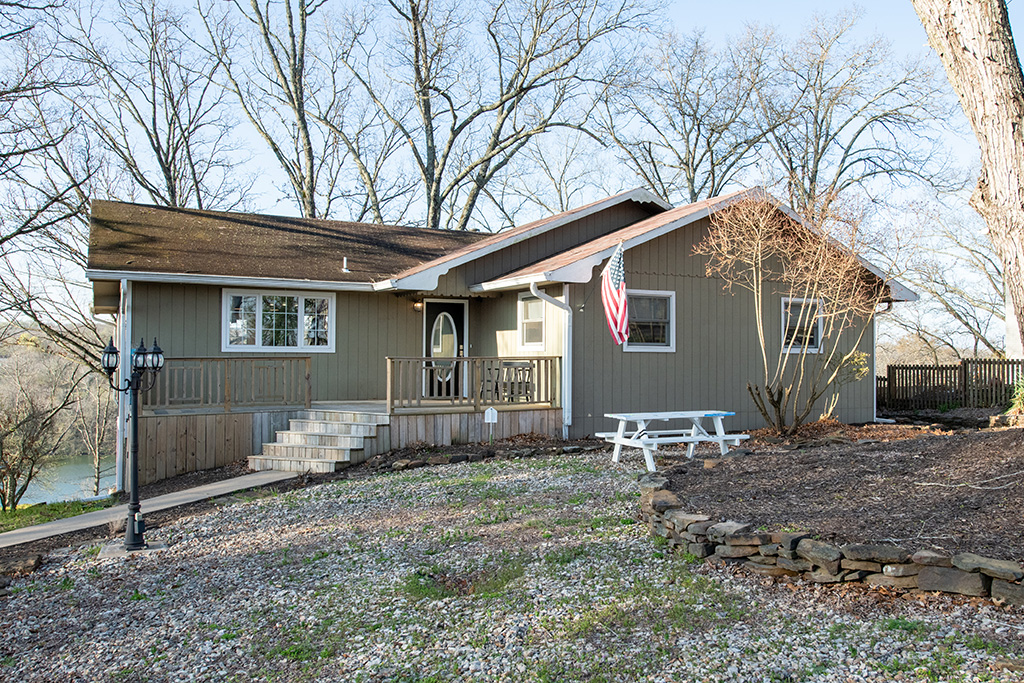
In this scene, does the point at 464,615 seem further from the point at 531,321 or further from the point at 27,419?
the point at 27,419

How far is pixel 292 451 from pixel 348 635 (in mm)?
6632

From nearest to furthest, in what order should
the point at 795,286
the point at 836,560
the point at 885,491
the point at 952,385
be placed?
1. the point at 836,560
2. the point at 885,491
3. the point at 795,286
4. the point at 952,385

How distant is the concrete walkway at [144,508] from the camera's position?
26.3 ft

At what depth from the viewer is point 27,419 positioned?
639 inches

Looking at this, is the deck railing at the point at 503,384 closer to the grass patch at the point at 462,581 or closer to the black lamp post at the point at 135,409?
the black lamp post at the point at 135,409

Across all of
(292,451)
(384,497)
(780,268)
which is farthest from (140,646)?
(780,268)

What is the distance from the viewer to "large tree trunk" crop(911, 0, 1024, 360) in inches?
192

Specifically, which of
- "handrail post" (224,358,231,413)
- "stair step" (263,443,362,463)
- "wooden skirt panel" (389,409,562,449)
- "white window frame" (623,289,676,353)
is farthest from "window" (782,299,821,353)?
"handrail post" (224,358,231,413)

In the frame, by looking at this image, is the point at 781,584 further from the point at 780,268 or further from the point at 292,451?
the point at 780,268

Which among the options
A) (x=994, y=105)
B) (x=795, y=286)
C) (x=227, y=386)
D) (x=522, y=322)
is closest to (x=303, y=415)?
(x=227, y=386)

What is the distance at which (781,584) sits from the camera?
Result: 4918 mm

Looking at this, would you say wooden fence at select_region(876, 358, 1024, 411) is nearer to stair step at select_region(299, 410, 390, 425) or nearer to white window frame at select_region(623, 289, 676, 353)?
white window frame at select_region(623, 289, 676, 353)

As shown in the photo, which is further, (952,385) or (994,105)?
(952,385)

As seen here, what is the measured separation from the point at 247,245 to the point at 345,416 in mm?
4491
